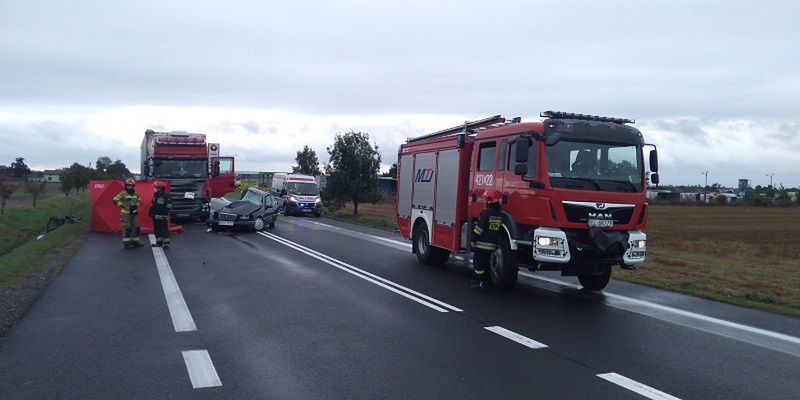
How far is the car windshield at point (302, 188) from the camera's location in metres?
37.2

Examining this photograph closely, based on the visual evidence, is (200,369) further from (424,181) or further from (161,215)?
(161,215)

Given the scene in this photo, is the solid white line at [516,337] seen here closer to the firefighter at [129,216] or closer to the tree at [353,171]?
the firefighter at [129,216]

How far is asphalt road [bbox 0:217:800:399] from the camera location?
5.94 m

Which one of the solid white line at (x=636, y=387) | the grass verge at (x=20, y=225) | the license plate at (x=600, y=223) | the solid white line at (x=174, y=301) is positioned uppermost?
the license plate at (x=600, y=223)

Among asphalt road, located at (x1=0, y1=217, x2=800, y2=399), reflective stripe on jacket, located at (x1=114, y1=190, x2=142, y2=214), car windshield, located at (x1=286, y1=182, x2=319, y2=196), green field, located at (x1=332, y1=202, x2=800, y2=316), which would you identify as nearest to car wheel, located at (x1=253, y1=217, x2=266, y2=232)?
reflective stripe on jacket, located at (x1=114, y1=190, x2=142, y2=214)

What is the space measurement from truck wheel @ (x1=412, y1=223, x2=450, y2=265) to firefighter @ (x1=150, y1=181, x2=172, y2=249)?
6770 mm

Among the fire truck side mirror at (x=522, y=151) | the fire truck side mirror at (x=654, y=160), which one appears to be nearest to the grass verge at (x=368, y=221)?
the fire truck side mirror at (x=654, y=160)

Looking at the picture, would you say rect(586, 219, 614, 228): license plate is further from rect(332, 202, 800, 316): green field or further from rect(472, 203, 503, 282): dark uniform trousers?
rect(332, 202, 800, 316): green field

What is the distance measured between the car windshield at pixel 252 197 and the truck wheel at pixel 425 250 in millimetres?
11103

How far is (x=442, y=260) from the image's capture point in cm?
1525

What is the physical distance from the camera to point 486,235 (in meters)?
11.4

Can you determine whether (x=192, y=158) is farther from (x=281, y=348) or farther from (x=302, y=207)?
(x=281, y=348)

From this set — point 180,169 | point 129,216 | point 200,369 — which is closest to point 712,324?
point 200,369

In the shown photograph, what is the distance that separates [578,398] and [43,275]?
10.4 meters
